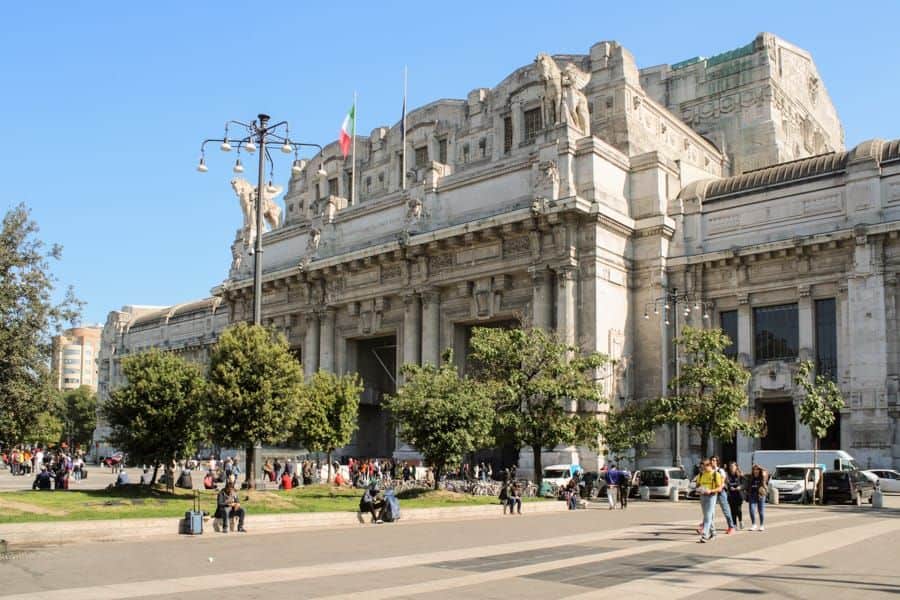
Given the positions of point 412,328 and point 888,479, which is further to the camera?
A: point 412,328

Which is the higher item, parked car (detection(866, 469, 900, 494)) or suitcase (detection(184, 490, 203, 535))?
suitcase (detection(184, 490, 203, 535))

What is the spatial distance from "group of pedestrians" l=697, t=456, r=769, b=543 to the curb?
7602 mm

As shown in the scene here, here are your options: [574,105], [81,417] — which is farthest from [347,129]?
[81,417]

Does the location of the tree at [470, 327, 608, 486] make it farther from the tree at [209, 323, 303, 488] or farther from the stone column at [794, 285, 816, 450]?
the stone column at [794, 285, 816, 450]

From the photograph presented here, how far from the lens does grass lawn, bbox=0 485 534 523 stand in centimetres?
2048

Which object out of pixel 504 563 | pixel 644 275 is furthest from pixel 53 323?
pixel 644 275

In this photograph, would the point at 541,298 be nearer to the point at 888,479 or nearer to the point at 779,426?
the point at 779,426

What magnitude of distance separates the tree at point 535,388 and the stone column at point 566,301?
4731mm

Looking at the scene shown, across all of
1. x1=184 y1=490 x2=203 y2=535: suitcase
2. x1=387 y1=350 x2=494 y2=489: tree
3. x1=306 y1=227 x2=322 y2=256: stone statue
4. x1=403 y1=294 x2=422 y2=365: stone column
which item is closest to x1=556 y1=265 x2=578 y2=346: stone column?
x1=403 y1=294 x2=422 y2=365: stone column

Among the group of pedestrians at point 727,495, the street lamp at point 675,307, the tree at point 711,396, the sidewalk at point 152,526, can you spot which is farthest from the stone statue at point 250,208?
the group of pedestrians at point 727,495

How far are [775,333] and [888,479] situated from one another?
825 cm

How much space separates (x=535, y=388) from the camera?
108ft

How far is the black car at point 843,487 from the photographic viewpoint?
2995cm

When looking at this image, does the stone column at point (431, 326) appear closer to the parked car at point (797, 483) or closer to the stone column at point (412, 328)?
the stone column at point (412, 328)
